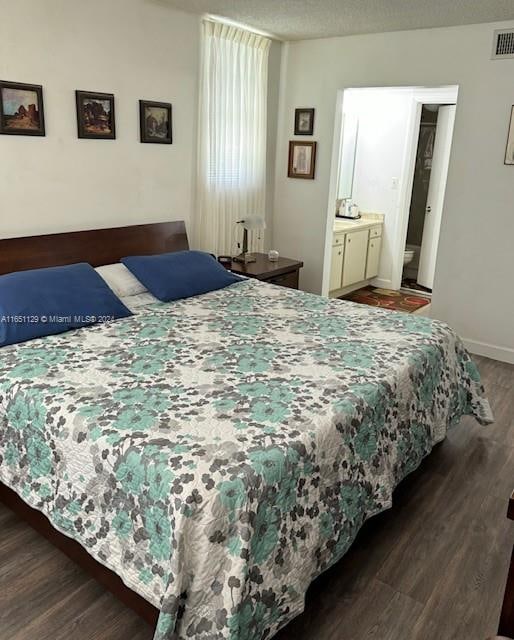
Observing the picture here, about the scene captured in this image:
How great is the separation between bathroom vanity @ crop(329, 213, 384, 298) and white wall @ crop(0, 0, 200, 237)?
6.16 feet

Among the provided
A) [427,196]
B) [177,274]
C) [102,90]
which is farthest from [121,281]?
[427,196]

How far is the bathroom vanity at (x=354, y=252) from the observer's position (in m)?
5.36

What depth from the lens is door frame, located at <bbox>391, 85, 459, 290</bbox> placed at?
212 inches

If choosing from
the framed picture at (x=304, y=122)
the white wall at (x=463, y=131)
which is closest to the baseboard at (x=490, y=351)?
the white wall at (x=463, y=131)

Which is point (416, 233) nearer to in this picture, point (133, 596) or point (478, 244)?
point (478, 244)

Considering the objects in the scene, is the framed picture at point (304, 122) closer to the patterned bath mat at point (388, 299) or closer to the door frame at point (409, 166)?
the door frame at point (409, 166)

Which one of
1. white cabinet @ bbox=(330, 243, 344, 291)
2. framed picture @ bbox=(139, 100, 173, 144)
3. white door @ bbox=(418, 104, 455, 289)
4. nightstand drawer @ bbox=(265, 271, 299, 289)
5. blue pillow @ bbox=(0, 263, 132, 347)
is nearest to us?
blue pillow @ bbox=(0, 263, 132, 347)

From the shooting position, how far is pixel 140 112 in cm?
359

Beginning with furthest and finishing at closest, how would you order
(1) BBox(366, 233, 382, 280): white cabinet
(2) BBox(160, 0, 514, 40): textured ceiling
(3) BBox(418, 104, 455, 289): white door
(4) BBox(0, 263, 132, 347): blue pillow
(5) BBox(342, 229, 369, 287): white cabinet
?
1. (1) BBox(366, 233, 382, 280): white cabinet
2. (3) BBox(418, 104, 455, 289): white door
3. (5) BBox(342, 229, 369, 287): white cabinet
4. (2) BBox(160, 0, 514, 40): textured ceiling
5. (4) BBox(0, 263, 132, 347): blue pillow

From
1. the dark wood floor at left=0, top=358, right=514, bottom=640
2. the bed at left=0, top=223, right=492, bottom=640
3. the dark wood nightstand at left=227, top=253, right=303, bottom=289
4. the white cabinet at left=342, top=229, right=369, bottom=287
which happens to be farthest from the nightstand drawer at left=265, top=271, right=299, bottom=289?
the dark wood floor at left=0, top=358, right=514, bottom=640

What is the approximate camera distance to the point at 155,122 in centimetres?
370

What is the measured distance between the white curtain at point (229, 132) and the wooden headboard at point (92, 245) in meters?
0.41

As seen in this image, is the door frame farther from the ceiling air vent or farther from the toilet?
the ceiling air vent

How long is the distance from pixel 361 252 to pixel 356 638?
440 centimetres
